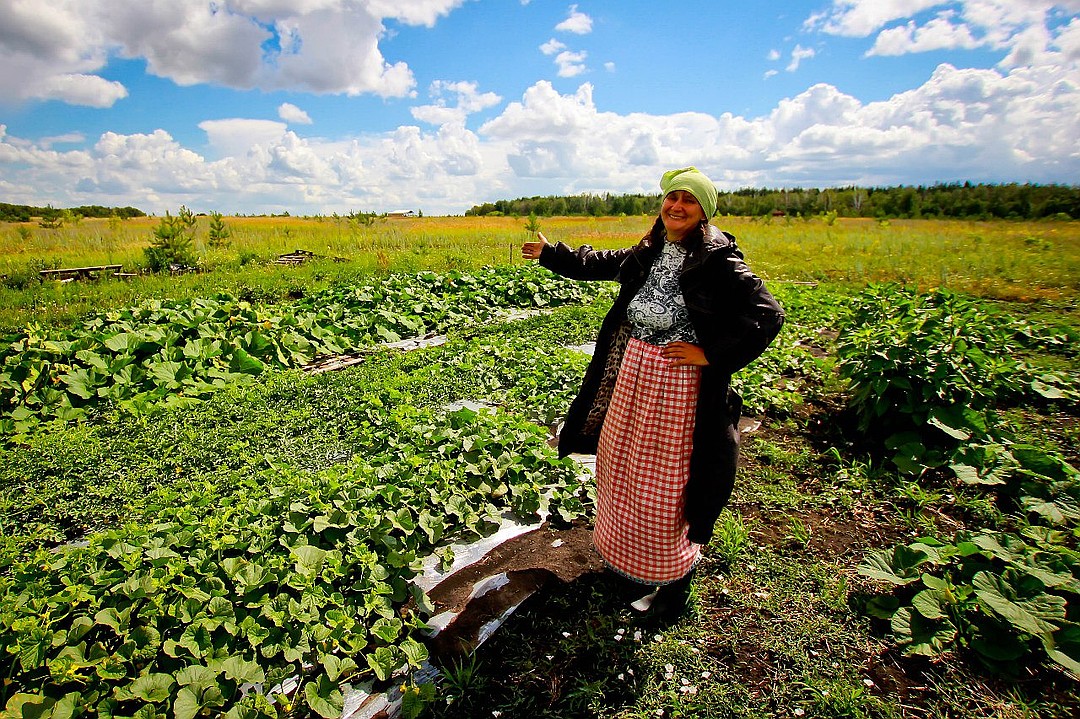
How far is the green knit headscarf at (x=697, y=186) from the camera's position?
6.53 feet

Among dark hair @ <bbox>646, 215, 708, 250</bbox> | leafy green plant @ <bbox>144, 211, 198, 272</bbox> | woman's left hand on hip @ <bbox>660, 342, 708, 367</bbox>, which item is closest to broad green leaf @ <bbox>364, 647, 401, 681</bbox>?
woman's left hand on hip @ <bbox>660, 342, 708, 367</bbox>

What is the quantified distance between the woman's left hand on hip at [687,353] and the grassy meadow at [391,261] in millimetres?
8051

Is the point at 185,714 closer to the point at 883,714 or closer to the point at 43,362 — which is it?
the point at 883,714

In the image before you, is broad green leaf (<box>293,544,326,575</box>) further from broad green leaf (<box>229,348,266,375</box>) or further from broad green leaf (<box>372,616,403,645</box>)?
broad green leaf (<box>229,348,266,375</box>)

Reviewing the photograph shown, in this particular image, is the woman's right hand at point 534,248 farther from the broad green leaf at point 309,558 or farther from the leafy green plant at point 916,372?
the leafy green plant at point 916,372

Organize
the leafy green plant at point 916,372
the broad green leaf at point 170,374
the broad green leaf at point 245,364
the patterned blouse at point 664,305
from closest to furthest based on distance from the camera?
the patterned blouse at point 664,305 < the leafy green plant at point 916,372 < the broad green leaf at point 170,374 < the broad green leaf at point 245,364

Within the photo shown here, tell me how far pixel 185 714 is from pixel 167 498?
1507mm

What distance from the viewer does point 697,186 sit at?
199 cm

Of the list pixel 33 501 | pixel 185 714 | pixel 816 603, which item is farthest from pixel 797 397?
pixel 33 501

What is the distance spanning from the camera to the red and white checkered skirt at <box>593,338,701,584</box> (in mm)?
2102

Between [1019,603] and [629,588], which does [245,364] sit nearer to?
[629,588]

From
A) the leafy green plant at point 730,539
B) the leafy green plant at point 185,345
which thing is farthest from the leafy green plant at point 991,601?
the leafy green plant at point 185,345

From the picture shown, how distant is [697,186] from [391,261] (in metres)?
12.6

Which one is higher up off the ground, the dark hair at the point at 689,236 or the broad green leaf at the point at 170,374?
the dark hair at the point at 689,236
